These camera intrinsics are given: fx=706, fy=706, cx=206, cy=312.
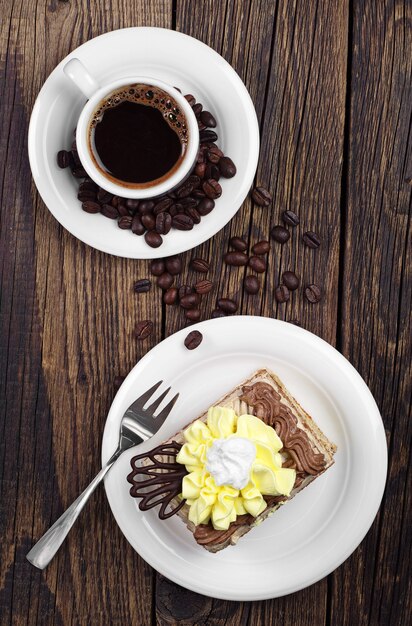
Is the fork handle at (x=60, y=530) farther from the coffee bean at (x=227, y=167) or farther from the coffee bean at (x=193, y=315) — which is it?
the coffee bean at (x=227, y=167)

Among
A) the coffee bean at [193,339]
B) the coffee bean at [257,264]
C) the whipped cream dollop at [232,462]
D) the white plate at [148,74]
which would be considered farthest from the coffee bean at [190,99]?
the whipped cream dollop at [232,462]

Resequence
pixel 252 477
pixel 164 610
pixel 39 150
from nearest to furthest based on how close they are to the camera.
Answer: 1. pixel 252 477
2. pixel 39 150
3. pixel 164 610

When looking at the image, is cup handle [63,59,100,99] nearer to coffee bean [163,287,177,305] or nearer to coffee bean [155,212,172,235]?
coffee bean [155,212,172,235]

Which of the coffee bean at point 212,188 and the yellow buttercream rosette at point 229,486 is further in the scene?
the coffee bean at point 212,188

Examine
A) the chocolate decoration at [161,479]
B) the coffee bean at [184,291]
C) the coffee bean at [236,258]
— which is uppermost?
the coffee bean at [236,258]

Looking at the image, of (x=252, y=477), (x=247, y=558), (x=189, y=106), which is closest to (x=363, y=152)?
(x=189, y=106)

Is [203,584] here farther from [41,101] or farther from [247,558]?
[41,101]
